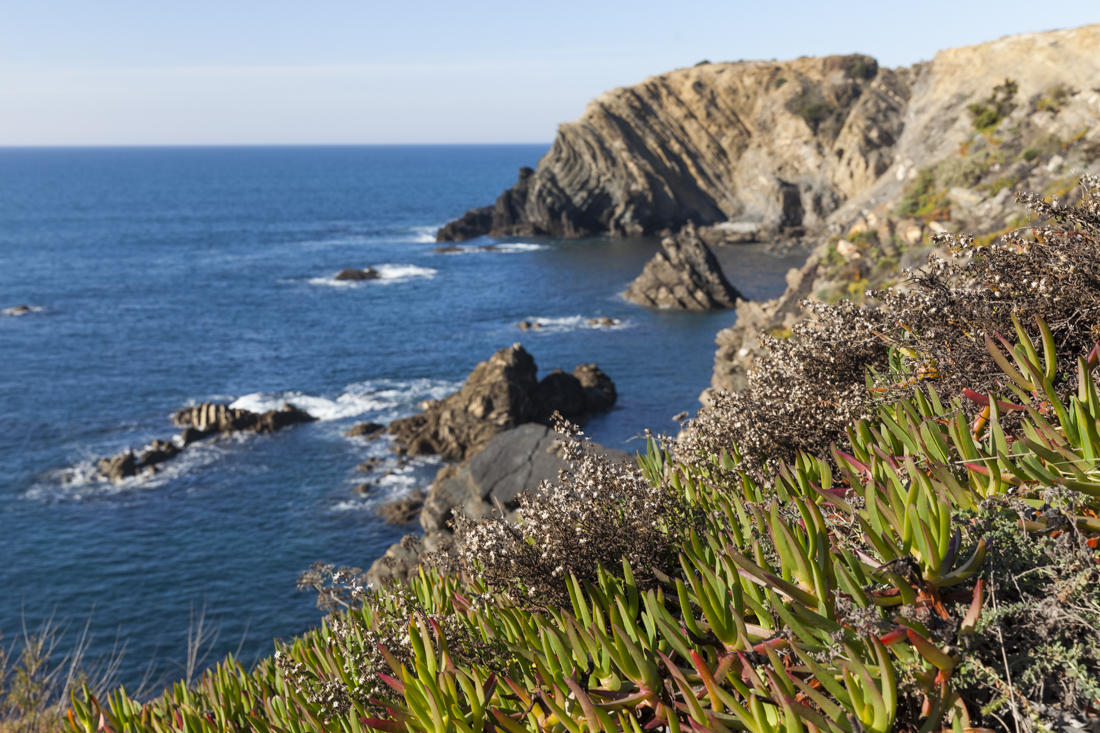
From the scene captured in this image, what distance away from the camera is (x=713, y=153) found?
100438 mm

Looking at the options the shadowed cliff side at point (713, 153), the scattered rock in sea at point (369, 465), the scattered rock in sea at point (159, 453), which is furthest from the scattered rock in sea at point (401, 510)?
the shadowed cliff side at point (713, 153)

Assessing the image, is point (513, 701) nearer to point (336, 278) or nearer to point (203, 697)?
point (203, 697)

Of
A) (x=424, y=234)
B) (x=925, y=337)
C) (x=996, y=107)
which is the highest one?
(x=996, y=107)

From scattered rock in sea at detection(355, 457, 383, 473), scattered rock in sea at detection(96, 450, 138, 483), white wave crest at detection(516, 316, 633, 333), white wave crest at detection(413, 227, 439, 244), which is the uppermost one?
white wave crest at detection(413, 227, 439, 244)

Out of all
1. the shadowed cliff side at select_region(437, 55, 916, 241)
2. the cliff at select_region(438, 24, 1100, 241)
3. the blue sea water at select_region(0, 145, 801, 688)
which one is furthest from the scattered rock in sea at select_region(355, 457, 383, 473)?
the cliff at select_region(438, 24, 1100, 241)

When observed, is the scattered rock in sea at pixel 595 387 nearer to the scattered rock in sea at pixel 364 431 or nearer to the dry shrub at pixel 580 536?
the scattered rock in sea at pixel 364 431

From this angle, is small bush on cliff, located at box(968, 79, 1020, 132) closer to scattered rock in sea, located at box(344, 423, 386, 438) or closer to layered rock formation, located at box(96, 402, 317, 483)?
→ scattered rock in sea, located at box(344, 423, 386, 438)

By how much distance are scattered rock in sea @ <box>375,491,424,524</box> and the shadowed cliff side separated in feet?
221

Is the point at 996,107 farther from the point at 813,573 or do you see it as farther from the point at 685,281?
the point at 685,281

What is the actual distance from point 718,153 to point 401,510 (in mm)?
85315

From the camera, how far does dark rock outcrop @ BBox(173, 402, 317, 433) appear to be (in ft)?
121

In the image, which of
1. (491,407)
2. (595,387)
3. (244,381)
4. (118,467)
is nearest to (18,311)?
(244,381)

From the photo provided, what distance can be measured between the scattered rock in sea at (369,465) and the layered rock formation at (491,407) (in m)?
1.56

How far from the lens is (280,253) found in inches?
3487
